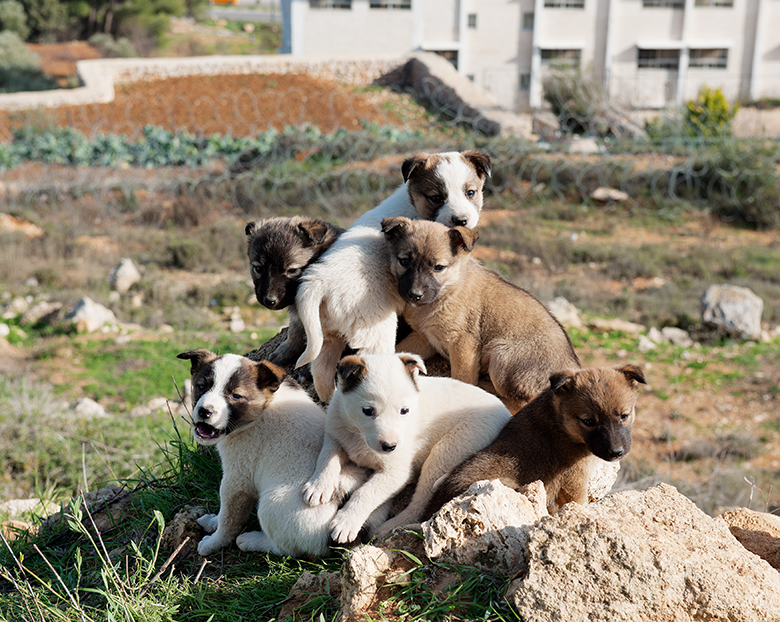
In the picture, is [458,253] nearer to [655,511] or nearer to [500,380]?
[500,380]

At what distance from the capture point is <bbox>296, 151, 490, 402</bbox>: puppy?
3.91 meters

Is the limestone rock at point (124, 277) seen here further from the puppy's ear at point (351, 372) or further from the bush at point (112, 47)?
the bush at point (112, 47)

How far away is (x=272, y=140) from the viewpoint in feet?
76.5

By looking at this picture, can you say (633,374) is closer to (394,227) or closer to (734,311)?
(394,227)

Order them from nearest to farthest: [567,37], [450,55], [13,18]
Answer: [567,37] < [450,55] < [13,18]

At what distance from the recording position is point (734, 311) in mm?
13164

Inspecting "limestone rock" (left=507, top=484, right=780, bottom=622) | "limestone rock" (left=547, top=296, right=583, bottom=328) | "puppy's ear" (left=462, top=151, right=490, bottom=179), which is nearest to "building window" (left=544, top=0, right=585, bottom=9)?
"limestone rock" (left=547, top=296, right=583, bottom=328)

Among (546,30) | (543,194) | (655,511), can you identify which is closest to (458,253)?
(655,511)

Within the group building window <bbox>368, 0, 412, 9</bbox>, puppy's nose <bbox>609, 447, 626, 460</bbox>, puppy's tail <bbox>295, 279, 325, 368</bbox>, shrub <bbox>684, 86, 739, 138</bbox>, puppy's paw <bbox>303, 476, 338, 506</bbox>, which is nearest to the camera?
puppy's nose <bbox>609, 447, 626, 460</bbox>

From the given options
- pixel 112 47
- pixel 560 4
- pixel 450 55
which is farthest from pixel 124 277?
pixel 112 47

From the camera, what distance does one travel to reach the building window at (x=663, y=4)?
1375 inches

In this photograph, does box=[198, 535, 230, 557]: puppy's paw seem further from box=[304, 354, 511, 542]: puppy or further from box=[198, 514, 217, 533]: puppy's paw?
box=[304, 354, 511, 542]: puppy

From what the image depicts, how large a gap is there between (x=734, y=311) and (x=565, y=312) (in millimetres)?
3046

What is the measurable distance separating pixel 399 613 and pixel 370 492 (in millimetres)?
603
